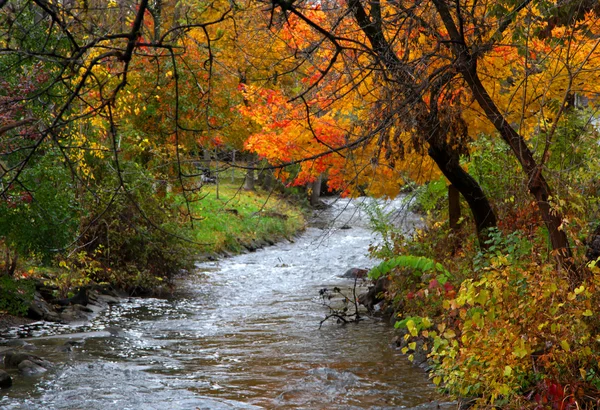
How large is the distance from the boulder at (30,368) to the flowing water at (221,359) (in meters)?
0.17

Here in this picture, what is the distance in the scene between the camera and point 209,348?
460 inches

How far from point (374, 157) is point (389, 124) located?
48 centimetres

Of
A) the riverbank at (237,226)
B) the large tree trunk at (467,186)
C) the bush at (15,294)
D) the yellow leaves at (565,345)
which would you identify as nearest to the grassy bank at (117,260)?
the bush at (15,294)

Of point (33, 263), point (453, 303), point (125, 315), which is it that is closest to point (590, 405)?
point (453, 303)

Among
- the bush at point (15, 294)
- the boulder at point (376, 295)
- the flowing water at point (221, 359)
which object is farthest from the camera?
the boulder at point (376, 295)

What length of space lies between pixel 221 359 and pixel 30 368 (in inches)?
110

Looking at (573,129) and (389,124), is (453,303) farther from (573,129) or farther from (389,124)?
(573,129)

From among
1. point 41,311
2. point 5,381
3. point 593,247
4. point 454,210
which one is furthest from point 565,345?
point 41,311

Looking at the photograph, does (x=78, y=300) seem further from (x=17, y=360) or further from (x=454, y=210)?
(x=454, y=210)

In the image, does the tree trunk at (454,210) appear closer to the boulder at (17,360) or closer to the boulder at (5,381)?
the boulder at (17,360)

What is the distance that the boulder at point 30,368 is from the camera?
9539 mm

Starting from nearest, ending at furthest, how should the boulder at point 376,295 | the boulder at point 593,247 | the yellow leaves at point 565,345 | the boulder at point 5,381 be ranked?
the yellow leaves at point 565,345 → the boulder at point 593,247 → the boulder at point 5,381 → the boulder at point 376,295

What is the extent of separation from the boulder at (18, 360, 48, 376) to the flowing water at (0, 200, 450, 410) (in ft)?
0.57

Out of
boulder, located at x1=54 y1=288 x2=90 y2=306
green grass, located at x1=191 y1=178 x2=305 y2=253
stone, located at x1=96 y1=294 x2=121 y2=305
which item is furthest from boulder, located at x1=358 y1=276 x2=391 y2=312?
green grass, located at x1=191 y1=178 x2=305 y2=253
